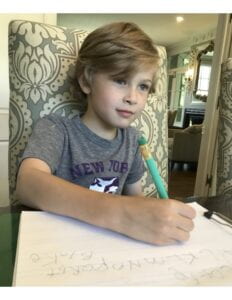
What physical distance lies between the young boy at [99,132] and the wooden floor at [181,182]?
1.95m

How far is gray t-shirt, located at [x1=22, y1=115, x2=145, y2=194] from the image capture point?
0.66m

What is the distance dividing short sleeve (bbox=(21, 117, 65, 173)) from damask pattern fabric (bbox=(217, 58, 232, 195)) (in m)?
0.51

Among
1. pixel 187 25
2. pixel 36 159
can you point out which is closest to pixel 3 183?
pixel 36 159

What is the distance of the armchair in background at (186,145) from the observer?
4102 mm

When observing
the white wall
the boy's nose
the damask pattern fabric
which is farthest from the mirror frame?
the boy's nose

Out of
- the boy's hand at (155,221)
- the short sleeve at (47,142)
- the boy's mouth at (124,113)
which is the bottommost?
the boy's hand at (155,221)

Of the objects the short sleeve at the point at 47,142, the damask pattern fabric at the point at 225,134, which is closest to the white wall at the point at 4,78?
the short sleeve at the point at 47,142

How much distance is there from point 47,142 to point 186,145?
368 centimetres

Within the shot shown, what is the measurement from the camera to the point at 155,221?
404 millimetres

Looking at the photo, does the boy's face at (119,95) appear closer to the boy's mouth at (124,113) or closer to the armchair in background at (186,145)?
the boy's mouth at (124,113)

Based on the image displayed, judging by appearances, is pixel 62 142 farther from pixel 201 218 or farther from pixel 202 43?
pixel 202 43

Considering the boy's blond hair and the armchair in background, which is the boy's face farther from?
the armchair in background
